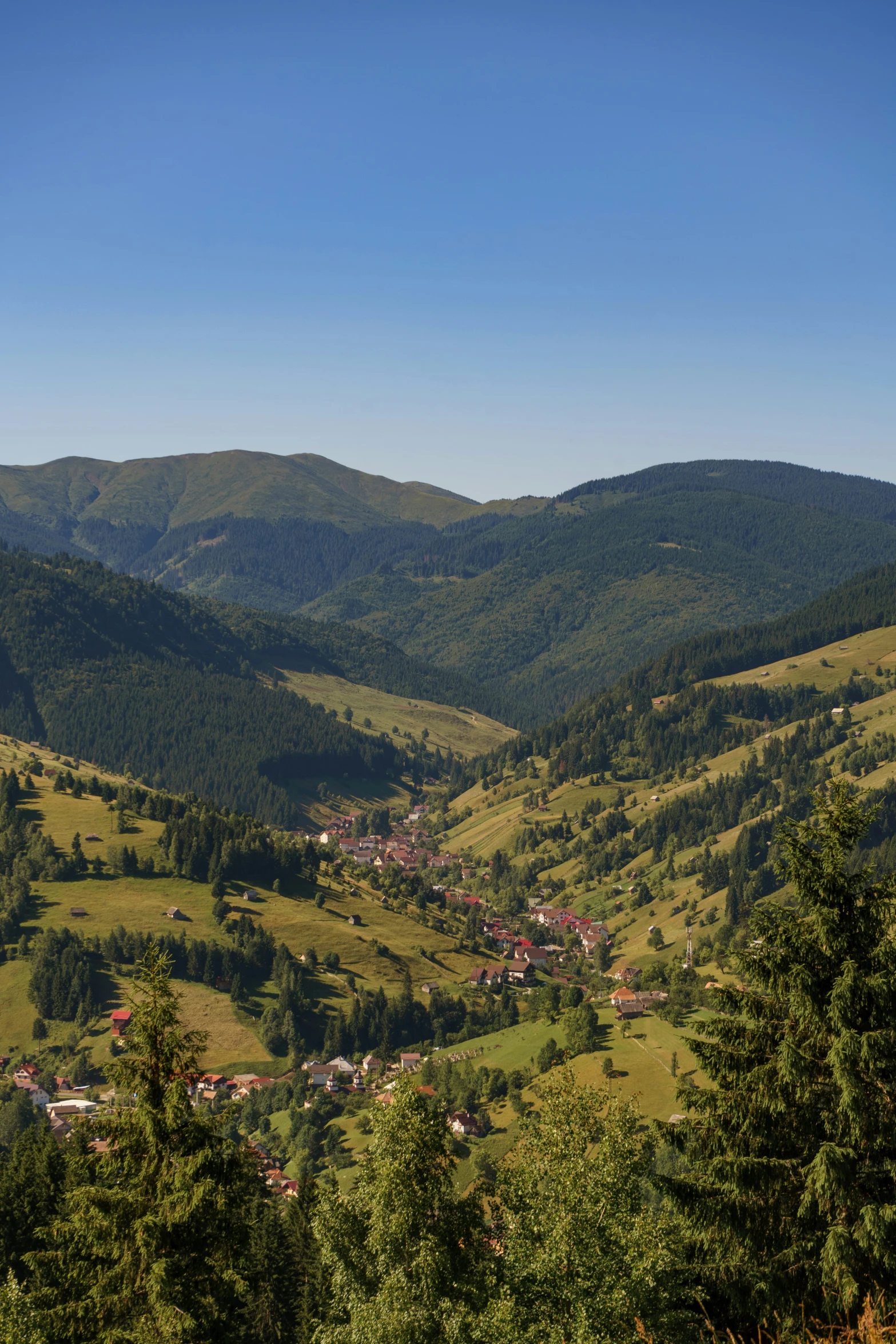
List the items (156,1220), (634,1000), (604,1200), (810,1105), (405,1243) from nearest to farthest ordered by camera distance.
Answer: (810,1105) < (156,1220) < (604,1200) < (405,1243) < (634,1000)

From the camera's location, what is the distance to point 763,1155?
93.5ft

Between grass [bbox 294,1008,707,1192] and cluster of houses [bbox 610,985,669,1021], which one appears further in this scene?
cluster of houses [bbox 610,985,669,1021]

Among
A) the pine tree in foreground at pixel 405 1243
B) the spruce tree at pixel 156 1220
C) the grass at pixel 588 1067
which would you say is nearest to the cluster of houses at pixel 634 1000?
the grass at pixel 588 1067

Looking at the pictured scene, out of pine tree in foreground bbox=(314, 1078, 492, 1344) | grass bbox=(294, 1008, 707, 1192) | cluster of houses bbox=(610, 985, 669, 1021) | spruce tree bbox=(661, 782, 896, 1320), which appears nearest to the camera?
spruce tree bbox=(661, 782, 896, 1320)

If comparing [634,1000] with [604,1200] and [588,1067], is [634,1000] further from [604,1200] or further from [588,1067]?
[604,1200]

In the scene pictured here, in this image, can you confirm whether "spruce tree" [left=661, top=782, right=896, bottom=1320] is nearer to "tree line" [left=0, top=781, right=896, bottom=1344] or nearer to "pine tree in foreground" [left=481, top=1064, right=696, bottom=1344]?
"tree line" [left=0, top=781, right=896, bottom=1344]

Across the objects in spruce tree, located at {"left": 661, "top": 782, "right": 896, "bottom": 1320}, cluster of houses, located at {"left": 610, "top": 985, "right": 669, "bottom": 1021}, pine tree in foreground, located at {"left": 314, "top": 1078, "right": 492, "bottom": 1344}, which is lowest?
cluster of houses, located at {"left": 610, "top": 985, "right": 669, "bottom": 1021}

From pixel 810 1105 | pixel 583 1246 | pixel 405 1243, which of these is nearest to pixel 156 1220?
pixel 405 1243

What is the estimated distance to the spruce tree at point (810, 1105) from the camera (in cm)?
2642

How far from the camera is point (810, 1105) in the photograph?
27.7 m

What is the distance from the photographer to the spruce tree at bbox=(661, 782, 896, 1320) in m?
26.4

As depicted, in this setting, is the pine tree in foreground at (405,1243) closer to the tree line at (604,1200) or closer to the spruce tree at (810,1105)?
the tree line at (604,1200)

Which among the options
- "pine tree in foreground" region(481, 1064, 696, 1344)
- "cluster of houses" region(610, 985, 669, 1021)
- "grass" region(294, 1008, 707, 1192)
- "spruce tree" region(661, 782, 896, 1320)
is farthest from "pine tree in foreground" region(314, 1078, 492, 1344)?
"cluster of houses" region(610, 985, 669, 1021)

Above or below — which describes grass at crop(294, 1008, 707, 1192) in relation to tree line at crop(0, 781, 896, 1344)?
below
